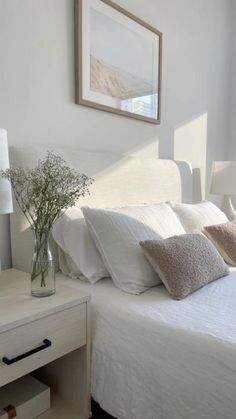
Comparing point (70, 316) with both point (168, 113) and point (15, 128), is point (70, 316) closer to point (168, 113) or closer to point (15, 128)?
point (15, 128)

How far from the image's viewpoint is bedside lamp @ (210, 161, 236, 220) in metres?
2.83

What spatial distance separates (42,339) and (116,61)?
1.68 meters

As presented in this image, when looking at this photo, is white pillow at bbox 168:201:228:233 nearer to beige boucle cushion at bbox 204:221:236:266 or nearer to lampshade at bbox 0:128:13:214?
beige boucle cushion at bbox 204:221:236:266

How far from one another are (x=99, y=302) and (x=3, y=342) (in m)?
0.42

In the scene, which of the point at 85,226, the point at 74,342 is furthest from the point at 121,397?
the point at 85,226

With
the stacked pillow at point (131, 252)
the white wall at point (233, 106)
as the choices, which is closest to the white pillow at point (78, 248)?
the stacked pillow at point (131, 252)

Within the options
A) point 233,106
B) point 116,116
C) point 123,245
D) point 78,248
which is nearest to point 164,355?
point 123,245

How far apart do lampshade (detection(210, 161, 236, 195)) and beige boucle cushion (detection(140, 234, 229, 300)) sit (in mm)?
1458

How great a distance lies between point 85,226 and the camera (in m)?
1.55

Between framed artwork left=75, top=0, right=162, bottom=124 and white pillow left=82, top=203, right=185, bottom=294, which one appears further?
framed artwork left=75, top=0, right=162, bottom=124

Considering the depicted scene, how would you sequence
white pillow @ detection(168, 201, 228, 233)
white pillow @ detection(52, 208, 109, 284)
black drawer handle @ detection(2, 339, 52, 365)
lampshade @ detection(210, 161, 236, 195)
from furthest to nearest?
1. lampshade @ detection(210, 161, 236, 195)
2. white pillow @ detection(168, 201, 228, 233)
3. white pillow @ detection(52, 208, 109, 284)
4. black drawer handle @ detection(2, 339, 52, 365)

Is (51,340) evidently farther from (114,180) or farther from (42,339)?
(114,180)

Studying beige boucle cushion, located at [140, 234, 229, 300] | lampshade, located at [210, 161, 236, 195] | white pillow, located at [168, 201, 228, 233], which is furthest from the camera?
lampshade, located at [210, 161, 236, 195]

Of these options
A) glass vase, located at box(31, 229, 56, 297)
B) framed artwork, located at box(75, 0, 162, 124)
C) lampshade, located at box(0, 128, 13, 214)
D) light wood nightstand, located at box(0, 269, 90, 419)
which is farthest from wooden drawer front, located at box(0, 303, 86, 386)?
framed artwork, located at box(75, 0, 162, 124)
